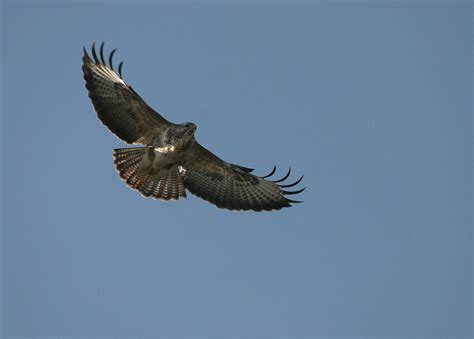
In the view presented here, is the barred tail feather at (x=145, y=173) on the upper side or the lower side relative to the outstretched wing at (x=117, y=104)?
lower

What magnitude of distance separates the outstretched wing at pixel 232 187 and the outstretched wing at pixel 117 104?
1.11 meters

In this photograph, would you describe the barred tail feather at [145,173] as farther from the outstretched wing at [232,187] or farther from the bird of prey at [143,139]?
the outstretched wing at [232,187]

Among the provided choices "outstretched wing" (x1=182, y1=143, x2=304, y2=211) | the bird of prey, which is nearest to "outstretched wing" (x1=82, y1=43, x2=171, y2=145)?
the bird of prey

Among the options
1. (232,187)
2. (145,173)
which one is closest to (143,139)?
(145,173)

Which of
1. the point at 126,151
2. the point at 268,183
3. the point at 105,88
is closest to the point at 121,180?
the point at 126,151

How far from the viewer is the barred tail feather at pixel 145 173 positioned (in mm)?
15734

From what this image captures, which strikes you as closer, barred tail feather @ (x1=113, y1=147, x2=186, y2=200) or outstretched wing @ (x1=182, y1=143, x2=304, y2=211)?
barred tail feather @ (x1=113, y1=147, x2=186, y2=200)

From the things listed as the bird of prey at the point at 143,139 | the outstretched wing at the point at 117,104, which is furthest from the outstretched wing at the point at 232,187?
the outstretched wing at the point at 117,104

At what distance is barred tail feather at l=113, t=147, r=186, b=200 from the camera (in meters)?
15.7

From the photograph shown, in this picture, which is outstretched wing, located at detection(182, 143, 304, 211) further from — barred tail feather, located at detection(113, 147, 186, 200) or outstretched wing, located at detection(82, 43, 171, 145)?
outstretched wing, located at detection(82, 43, 171, 145)

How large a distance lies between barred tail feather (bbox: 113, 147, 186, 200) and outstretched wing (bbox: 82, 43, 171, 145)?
0.79ft

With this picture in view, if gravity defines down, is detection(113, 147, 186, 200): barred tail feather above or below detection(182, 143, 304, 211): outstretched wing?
below

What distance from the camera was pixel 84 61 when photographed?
15.7 m

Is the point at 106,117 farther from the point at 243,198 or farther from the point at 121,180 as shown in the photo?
the point at 243,198
